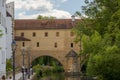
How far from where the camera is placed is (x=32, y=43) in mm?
101438

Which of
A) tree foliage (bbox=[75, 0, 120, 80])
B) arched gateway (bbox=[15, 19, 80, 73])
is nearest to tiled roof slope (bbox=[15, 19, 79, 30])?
arched gateway (bbox=[15, 19, 80, 73])

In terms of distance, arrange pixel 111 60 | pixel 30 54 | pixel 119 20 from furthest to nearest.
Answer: pixel 30 54 < pixel 119 20 < pixel 111 60

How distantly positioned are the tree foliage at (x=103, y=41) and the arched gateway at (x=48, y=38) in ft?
171

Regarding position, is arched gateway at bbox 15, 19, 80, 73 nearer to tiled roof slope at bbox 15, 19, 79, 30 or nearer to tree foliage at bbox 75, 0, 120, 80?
tiled roof slope at bbox 15, 19, 79, 30

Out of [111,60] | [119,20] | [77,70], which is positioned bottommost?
[77,70]

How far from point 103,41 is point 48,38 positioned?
215 ft

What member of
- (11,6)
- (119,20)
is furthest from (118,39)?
(11,6)

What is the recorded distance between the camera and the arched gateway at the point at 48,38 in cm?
10050

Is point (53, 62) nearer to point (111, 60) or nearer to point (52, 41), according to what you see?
point (52, 41)

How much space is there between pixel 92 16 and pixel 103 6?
3541 millimetres

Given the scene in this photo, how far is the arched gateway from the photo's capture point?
10050 centimetres

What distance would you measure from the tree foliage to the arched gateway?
5220 centimetres

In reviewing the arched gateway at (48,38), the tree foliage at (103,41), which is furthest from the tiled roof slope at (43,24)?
the tree foliage at (103,41)

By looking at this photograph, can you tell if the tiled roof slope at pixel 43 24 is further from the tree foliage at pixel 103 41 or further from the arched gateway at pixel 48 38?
the tree foliage at pixel 103 41
